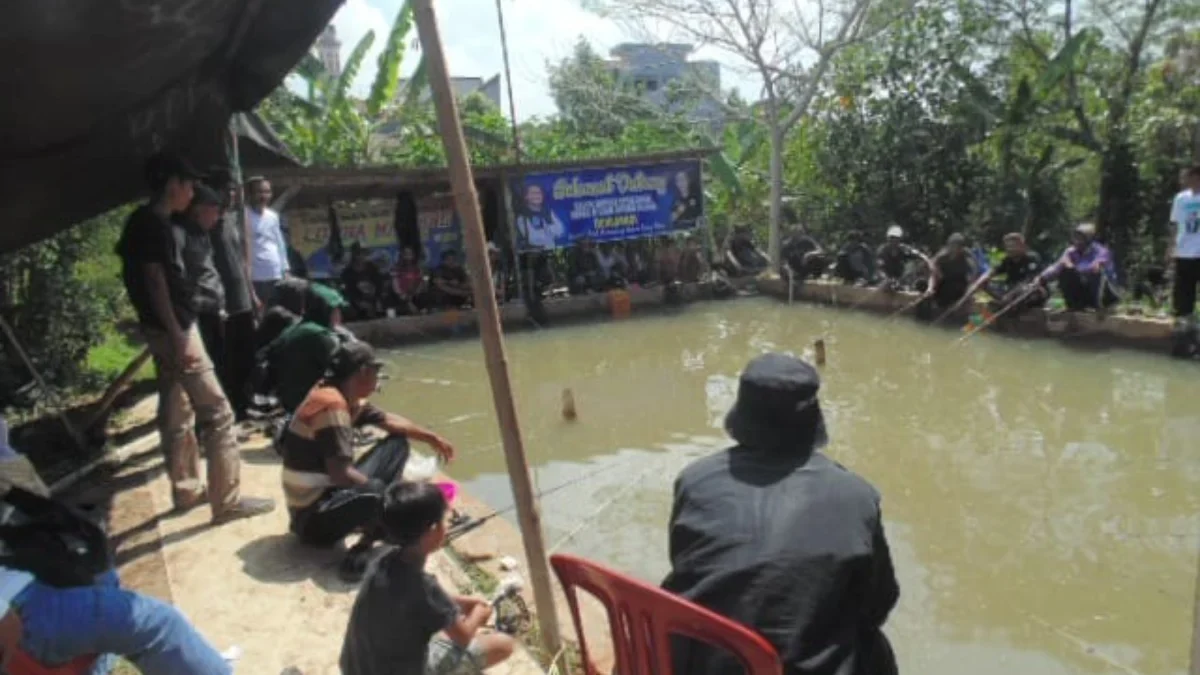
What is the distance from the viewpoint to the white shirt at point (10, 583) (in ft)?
7.68

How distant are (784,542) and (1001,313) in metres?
10.8

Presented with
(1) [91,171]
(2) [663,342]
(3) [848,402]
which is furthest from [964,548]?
(2) [663,342]

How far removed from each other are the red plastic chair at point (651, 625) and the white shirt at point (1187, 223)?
9.35 meters

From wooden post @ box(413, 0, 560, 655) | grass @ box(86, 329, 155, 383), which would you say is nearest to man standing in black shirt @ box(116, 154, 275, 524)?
wooden post @ box(413, 0, 560, 655)

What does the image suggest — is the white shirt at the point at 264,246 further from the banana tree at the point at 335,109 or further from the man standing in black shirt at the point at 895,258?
the banana tree at the point at 335,109

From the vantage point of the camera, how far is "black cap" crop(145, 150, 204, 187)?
4621mm

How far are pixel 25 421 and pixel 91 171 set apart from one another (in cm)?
268

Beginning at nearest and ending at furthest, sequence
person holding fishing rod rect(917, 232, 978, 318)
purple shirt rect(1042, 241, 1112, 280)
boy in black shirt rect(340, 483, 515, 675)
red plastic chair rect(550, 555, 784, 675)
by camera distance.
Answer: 1. red plastic chair rect(550, 555, 784, 675)
2. boy in black shirt rect(340, 483, 515, 675)
3. purple shirt rect(1042, 241, 1112, 280)
4. person holding fishing rod rect(917, 232, 978, 318)

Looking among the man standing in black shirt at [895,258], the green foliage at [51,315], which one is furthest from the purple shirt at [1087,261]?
the green foliage at [51,315]

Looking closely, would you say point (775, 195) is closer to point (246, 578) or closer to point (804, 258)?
point (804, 258)

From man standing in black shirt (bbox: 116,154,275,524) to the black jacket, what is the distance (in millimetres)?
3172

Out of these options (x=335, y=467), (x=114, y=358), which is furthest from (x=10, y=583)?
(x=114, y=358)

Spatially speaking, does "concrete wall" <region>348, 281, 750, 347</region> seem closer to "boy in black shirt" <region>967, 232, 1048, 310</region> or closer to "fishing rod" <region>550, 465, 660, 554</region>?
"boy in black shirt" <region>967, 232, 1048, 310</region>

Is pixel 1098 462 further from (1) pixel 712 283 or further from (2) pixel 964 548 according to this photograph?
(1) pixel 712 283
